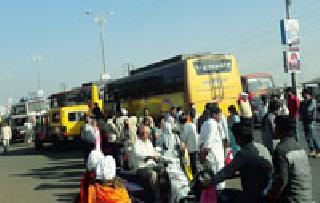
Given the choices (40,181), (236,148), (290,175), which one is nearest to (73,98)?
(40,181)

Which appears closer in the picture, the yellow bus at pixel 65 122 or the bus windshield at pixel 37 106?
the yellow bus at pixel 65 122

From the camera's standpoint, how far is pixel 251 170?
18.3ft

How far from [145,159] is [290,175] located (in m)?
4.76

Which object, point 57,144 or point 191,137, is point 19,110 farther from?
point 191,137

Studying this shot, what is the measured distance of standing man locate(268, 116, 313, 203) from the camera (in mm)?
5266

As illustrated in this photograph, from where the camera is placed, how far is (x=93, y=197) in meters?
6.33

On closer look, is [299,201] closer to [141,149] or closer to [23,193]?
[141,149]

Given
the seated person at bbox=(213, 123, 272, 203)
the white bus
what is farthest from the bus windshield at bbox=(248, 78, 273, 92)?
the seated person at bbox=(213, 123, 272, 203)

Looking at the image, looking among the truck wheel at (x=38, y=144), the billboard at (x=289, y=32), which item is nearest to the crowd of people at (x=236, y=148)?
the billboard at (x=289, y=32)

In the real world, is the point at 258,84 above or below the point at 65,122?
above

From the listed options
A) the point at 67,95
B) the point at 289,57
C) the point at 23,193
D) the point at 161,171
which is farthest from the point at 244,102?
the point at 67,95

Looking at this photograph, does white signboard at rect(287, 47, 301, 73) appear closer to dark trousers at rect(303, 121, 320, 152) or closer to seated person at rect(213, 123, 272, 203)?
dark trousers at rect(303, 121, 320, 152)

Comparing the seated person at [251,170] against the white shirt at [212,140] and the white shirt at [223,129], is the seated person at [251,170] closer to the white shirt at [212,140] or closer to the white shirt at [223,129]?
the white shirt at [212,140]

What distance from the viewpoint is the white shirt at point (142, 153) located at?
388 inches
